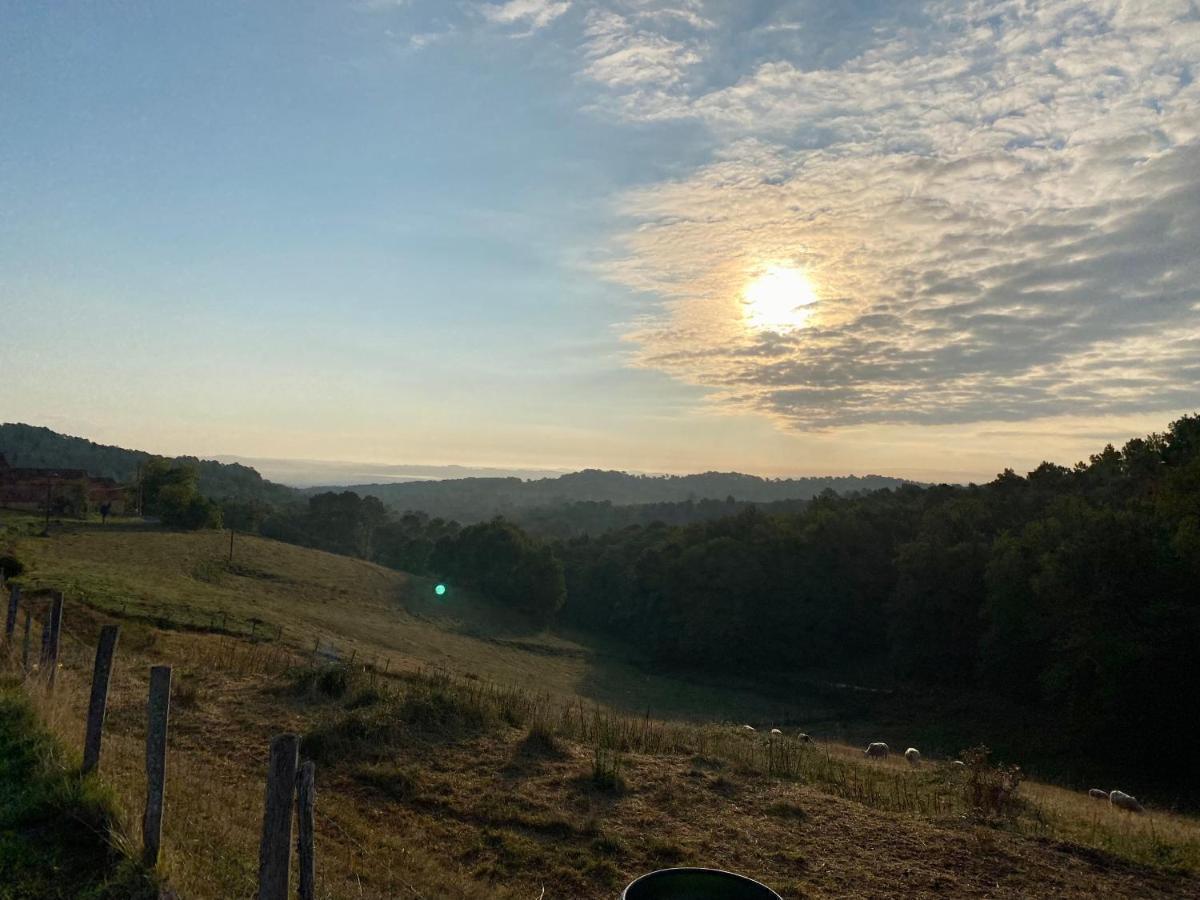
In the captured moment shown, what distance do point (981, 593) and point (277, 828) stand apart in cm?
4378

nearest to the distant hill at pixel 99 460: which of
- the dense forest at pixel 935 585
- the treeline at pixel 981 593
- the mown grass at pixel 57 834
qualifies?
the dense forest at pixel 935 585

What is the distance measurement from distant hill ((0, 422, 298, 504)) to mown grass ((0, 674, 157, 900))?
11978cm

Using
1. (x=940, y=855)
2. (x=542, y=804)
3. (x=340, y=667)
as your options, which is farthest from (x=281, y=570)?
(x=940, y=855)

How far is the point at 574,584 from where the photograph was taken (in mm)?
74125

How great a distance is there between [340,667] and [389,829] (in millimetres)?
7314

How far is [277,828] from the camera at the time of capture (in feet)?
15.8

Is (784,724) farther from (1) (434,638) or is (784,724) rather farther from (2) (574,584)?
(2) (574,584)

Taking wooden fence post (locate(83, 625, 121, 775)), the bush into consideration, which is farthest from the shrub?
the bush

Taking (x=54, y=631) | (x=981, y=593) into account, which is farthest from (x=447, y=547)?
(x=54, y=631)

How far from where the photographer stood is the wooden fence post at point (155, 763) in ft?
18.4

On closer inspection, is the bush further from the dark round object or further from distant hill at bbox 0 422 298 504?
distant hill at bbox 0 422 298 504

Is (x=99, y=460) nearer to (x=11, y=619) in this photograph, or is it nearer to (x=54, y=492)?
(x=54, y=492)

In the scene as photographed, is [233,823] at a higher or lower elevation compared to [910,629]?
higher

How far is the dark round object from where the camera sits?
4.43 meters
